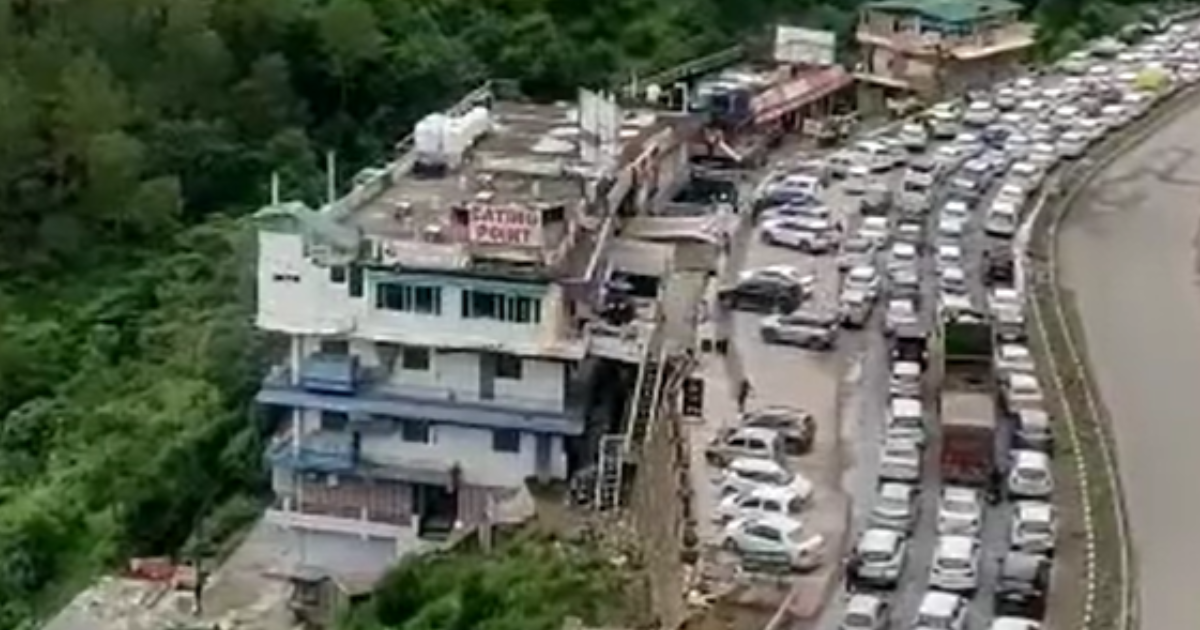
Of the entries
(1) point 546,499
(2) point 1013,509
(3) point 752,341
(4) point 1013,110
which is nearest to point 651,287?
(3) point 752,341

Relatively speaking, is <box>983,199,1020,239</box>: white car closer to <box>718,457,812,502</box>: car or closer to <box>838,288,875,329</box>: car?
<box>838,288,875,329</box>: car

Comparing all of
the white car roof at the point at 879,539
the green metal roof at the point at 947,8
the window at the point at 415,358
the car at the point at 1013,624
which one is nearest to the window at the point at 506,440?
the window at the point at 415,358

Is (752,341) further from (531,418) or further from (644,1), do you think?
(644,1)

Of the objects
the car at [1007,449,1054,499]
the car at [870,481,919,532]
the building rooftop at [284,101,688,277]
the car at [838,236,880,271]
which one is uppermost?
the building rooftop at [284,101,688,277]

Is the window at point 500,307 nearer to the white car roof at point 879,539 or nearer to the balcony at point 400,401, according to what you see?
the balcony at point 400,401

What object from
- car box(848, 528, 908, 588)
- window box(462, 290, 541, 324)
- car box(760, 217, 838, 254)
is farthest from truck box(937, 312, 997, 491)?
window box(462, 290, 541, 324)
